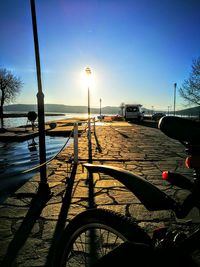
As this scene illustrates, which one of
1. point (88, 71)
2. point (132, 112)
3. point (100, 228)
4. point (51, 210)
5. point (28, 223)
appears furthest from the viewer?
point (132, 112)

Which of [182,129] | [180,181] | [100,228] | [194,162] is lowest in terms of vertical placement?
[100,228]

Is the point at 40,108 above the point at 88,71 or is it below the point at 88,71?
below

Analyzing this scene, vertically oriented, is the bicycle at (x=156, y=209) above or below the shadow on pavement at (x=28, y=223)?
above

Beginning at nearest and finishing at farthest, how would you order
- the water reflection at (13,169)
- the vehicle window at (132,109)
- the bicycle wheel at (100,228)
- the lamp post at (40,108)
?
the bicycle wheel at (100,228), the lamp post at (40,108), the water reflection at (13,169), the vehicle window at (132,109)

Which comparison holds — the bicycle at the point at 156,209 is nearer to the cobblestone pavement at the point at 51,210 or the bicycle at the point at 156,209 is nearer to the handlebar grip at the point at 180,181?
the handlebar grip at the point at 180,181

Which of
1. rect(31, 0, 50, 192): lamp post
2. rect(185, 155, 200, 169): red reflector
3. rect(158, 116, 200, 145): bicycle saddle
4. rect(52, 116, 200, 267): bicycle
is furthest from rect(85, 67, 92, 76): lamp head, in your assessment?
rect(185, 155, 200, 169): red reflector

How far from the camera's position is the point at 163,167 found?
24.0 feet

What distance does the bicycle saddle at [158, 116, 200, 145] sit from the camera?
5.24ft

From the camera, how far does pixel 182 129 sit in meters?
1.64

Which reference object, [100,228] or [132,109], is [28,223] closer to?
[100,228]

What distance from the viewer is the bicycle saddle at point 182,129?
1596mm

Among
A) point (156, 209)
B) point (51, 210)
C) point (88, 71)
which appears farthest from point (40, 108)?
point (88, 71)

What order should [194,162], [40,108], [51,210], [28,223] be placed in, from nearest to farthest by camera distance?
[194,162], [28,223], [51,210], [40,108]

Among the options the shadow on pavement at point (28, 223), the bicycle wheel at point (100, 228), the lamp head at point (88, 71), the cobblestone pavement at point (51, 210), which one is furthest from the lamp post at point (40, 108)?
the lamp head at point (88, 71)
